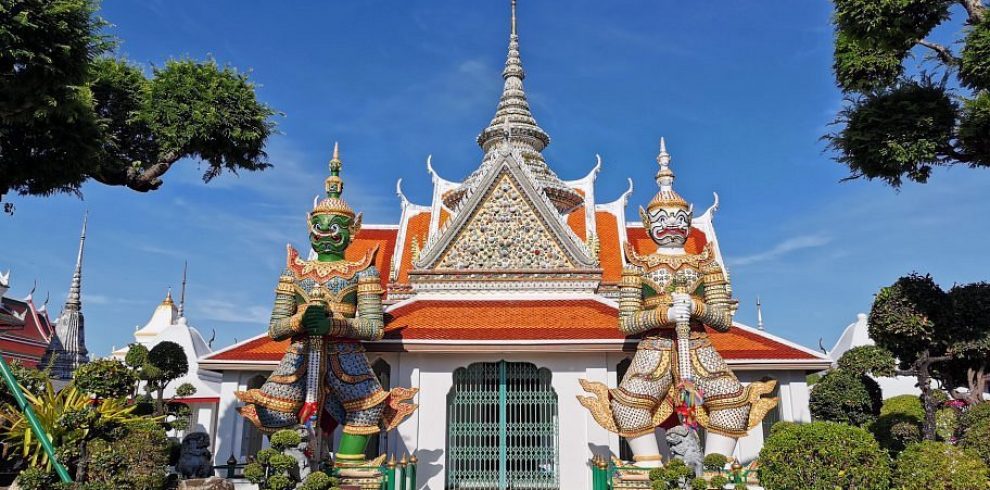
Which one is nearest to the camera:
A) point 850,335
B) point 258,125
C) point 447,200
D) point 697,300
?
point 697,300

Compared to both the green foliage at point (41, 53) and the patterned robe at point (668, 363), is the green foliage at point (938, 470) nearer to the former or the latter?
the patterned robe at point (668, 363)

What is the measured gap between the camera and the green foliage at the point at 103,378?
800 cm

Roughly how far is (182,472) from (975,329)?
38.2ft

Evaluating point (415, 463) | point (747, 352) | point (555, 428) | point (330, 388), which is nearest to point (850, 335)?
point (747, 352)

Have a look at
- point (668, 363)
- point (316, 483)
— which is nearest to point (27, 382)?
point (316, 483)

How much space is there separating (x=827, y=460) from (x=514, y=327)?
17.6 ft

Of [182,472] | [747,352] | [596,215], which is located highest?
[596,215]

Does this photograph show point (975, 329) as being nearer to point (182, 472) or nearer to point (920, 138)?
point (920, 138)

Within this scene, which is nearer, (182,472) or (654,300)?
(654,300)

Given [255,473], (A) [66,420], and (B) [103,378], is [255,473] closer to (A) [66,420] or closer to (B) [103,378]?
(A) [66,420]

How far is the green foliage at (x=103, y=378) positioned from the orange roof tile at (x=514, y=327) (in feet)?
10.2

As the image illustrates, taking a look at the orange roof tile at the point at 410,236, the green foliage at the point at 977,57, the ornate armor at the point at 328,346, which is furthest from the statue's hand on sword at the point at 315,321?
the green foliage at the point at 977,57

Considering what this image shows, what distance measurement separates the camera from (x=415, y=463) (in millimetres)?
10297

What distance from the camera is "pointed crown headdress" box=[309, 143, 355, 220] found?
984cm
